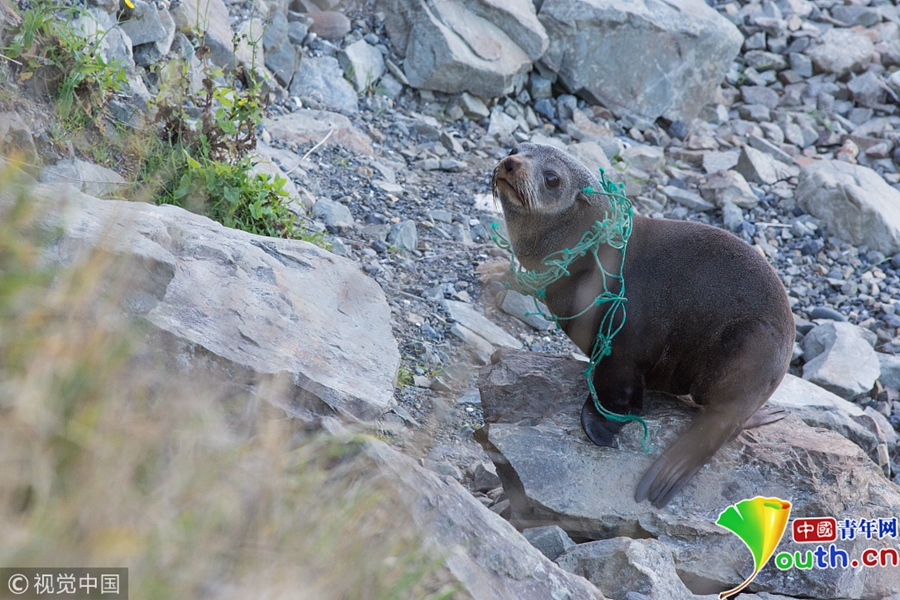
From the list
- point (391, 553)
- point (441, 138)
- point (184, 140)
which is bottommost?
point (441, 138)

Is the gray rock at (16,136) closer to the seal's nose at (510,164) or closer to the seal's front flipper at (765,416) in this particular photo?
the seal's nose at (510,164)

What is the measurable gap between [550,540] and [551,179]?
83.8 inches

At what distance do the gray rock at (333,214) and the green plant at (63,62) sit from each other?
1791mm

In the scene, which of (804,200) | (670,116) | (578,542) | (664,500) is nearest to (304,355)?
(578,542)

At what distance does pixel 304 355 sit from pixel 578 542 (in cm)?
171

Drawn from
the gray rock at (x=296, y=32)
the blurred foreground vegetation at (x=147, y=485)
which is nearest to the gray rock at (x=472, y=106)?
the gray rock at (x=296, y=32)

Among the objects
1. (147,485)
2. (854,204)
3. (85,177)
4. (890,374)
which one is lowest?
(890,374)

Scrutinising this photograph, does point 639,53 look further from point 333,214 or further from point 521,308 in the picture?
point 333,214

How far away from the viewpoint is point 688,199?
959 centimetres

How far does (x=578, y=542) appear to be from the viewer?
15.4ft

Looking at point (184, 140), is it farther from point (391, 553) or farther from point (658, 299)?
point (391, 553)

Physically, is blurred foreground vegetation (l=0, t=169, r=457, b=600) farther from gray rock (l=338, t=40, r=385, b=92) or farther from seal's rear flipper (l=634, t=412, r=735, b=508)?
gray rock (l=338, t=40, r=385, b=92)

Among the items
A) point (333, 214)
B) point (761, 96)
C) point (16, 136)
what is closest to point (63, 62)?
point (16, 136)

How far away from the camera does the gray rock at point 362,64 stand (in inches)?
370
